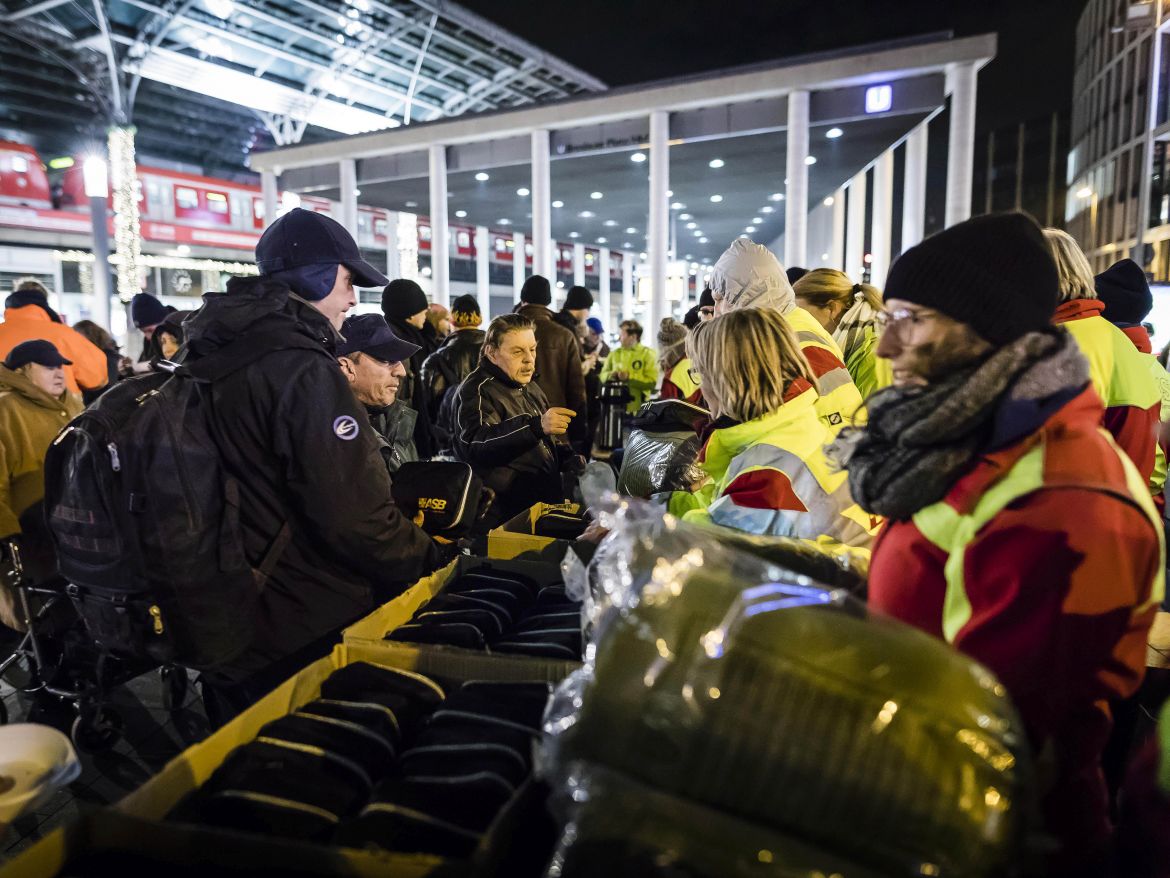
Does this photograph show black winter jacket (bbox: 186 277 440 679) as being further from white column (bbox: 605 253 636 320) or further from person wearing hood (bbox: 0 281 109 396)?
white column (bbox: 605 253 636 320)

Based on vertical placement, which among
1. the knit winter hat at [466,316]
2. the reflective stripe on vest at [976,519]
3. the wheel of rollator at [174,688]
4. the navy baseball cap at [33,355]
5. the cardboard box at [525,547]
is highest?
the knit winter hat at [466,316]

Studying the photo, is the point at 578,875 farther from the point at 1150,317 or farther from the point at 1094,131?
the point at 1094,131

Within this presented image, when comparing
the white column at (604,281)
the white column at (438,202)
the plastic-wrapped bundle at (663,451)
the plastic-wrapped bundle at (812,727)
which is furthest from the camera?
the white column at (604,281)

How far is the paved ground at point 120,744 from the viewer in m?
2.95

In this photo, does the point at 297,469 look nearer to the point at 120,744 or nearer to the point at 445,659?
the point at 445,659

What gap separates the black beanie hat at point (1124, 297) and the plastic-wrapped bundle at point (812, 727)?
Answer: 12.3 ft

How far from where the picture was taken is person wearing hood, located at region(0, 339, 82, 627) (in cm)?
365

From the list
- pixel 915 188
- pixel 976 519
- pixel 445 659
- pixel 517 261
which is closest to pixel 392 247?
pixel 517 261

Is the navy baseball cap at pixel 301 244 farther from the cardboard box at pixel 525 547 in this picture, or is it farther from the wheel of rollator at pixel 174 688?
the wheel of rollator at pixel 174 688

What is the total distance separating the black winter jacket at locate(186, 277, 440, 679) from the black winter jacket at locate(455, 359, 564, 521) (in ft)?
5.38

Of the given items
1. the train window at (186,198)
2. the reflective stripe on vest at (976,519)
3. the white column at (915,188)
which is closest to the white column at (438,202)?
the train window at (186,198)

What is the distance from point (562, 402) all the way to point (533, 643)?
4.33 metres

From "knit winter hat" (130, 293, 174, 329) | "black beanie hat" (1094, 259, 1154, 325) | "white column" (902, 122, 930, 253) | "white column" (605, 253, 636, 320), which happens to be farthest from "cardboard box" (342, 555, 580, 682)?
"white column" (605, 253, 636, 320)

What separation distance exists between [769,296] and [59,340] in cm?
505
